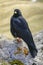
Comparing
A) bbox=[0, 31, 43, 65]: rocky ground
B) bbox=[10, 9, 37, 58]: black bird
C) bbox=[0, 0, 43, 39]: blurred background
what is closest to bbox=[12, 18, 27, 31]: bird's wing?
bbox=[10, 9, 37, 58]: black bird

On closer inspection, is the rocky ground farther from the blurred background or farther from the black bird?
the blurred background

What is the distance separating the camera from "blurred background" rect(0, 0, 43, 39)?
680cm

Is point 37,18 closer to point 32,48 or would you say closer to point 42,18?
point 42,18

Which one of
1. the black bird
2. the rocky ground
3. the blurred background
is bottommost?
the rocky ground

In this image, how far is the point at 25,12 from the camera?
24.9ft

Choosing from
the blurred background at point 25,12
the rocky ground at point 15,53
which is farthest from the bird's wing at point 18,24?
the blurred background at point 25,12

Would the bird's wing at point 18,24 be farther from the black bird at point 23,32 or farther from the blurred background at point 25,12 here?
the blurred background at point 25,12

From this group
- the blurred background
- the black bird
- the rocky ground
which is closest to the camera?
the rocky ground

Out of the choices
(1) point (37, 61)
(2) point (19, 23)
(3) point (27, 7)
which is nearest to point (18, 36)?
(2) point (19, 23)

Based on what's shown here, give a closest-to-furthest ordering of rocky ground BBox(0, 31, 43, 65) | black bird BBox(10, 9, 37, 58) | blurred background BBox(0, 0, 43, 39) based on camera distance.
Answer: rocky ground BBox(0, 31, 43, 65) → black bird BBox(10, 9, 37, 58) → blurred background BBox(0, 0, 43, 39)

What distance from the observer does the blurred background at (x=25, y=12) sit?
268 inches

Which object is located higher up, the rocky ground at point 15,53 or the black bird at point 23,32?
the black bird at point 23,32

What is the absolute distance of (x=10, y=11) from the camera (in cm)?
754

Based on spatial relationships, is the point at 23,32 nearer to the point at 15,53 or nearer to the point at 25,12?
the point at 15,53
